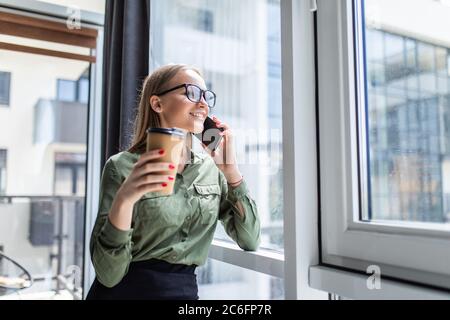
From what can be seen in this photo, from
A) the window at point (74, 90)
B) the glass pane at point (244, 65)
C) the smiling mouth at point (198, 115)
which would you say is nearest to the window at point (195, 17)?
the glass pane at point (244, 65)

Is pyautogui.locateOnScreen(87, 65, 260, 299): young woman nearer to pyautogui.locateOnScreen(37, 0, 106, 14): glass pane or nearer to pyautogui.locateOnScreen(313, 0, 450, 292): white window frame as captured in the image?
pyautogui.locateOnScreen(313, 0, 450, 292): white window frame

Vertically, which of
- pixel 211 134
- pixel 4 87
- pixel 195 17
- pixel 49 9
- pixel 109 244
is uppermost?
pixel 49 9

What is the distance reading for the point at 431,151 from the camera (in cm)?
72

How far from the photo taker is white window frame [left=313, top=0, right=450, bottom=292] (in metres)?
0.73

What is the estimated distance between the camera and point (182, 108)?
0.84 meters

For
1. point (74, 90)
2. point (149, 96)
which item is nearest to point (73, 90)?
point (74, 90)

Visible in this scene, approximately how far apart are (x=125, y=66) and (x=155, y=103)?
63cm

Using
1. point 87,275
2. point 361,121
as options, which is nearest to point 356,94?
point 361,121

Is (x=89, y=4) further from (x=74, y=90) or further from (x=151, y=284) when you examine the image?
(x=151, y=284)

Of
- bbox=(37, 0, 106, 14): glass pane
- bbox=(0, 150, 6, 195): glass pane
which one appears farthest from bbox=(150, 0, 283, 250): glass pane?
bbox=(0, 150, 6, 195): glass pane

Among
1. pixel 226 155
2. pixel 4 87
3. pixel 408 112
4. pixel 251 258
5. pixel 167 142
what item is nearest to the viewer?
pixel 167 142

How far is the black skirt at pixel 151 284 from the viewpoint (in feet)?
2.80
